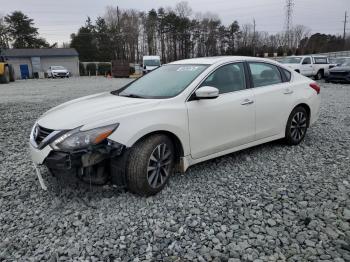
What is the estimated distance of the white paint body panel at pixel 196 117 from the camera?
322 cm

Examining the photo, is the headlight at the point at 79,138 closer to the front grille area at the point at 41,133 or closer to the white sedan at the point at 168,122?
the white sedan at the point at 168,122

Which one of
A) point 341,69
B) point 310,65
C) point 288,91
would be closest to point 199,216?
point 288,91

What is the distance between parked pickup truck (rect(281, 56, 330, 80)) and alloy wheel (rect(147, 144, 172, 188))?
57.5 feet

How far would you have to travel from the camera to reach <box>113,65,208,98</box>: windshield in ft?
12.6

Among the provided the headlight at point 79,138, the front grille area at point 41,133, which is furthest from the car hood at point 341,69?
the front grille area at point 41,133

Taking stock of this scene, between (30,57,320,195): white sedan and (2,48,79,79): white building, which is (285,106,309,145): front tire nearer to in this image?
(30,57,320,195): white sedan

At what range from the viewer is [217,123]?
3896mm

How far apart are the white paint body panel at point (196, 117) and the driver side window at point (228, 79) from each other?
7cm

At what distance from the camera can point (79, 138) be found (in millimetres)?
3057

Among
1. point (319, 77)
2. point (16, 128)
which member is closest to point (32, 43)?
point (319, 77)

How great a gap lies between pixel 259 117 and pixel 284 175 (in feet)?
2.94

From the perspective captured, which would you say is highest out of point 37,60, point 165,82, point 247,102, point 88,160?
point 37,60

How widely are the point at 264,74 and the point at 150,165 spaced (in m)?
2.48

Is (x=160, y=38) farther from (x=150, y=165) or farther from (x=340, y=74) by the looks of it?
(x=150, y=165)
